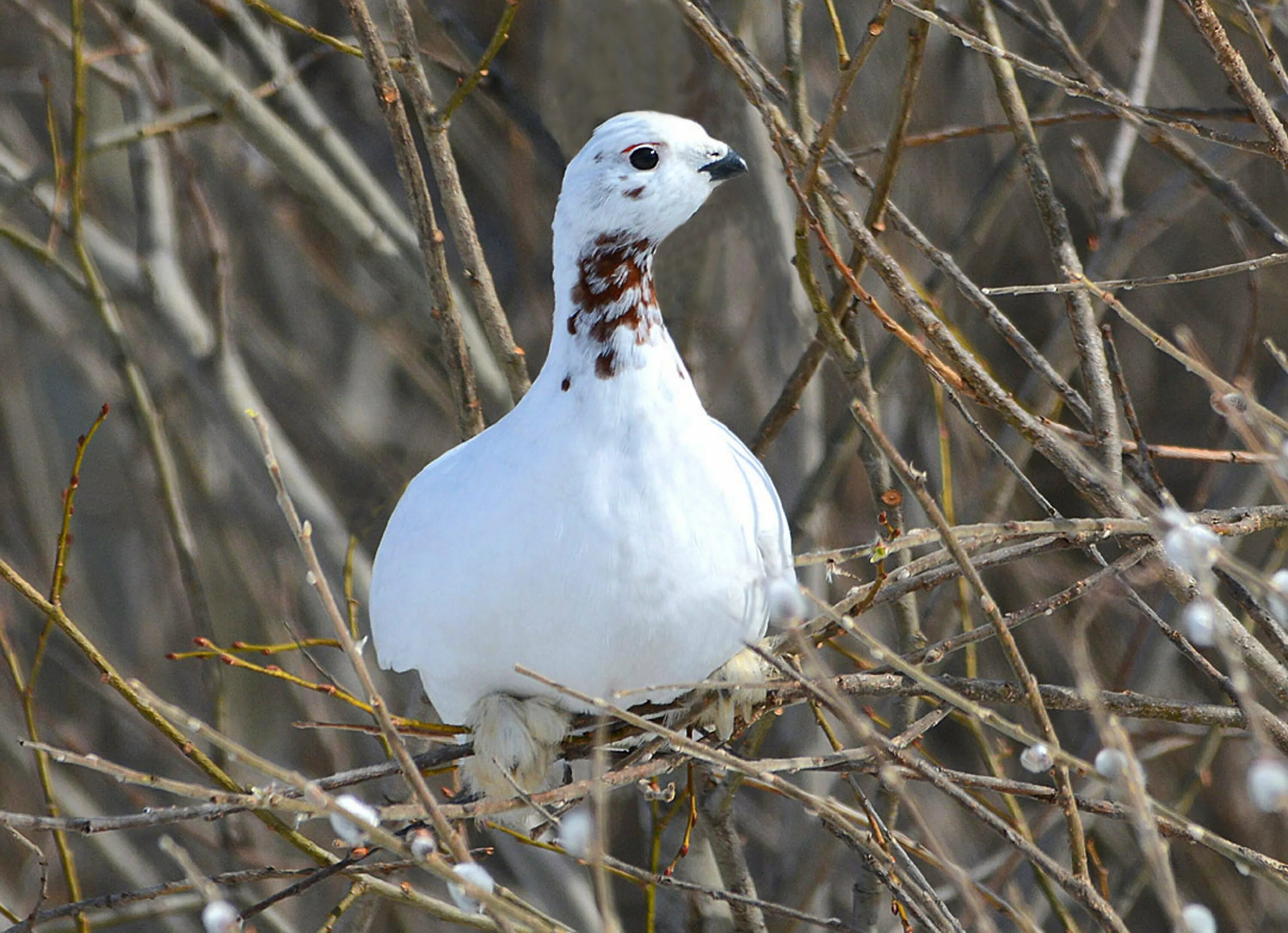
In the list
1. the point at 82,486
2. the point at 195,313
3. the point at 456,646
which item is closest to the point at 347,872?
the point at 456,646

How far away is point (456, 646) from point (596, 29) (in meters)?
2.57

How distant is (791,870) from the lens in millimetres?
4785

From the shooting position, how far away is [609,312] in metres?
2.64

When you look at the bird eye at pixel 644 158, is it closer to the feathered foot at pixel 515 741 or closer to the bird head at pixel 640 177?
the bird head at pixel 640 177

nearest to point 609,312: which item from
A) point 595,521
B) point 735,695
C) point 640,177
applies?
point 640,177

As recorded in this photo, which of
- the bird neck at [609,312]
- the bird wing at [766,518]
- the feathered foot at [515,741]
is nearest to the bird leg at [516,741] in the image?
the feathered foot at [515,741]

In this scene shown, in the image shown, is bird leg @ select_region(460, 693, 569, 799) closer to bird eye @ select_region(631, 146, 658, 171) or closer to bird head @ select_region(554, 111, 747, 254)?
bird head @ select_region(554, 111, 747, 254)

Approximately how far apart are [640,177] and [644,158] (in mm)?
35

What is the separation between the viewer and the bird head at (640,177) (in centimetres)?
262

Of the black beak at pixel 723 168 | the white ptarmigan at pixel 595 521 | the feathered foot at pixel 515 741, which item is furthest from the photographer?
the black beak at pixel 723 168

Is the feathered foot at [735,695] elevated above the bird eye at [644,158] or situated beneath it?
situated beneath

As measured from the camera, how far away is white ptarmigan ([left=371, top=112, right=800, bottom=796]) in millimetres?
2422

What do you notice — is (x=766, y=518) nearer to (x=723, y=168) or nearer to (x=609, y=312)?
(x=609, y=312)

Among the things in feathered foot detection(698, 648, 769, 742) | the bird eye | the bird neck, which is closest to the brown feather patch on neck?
the bird neck
